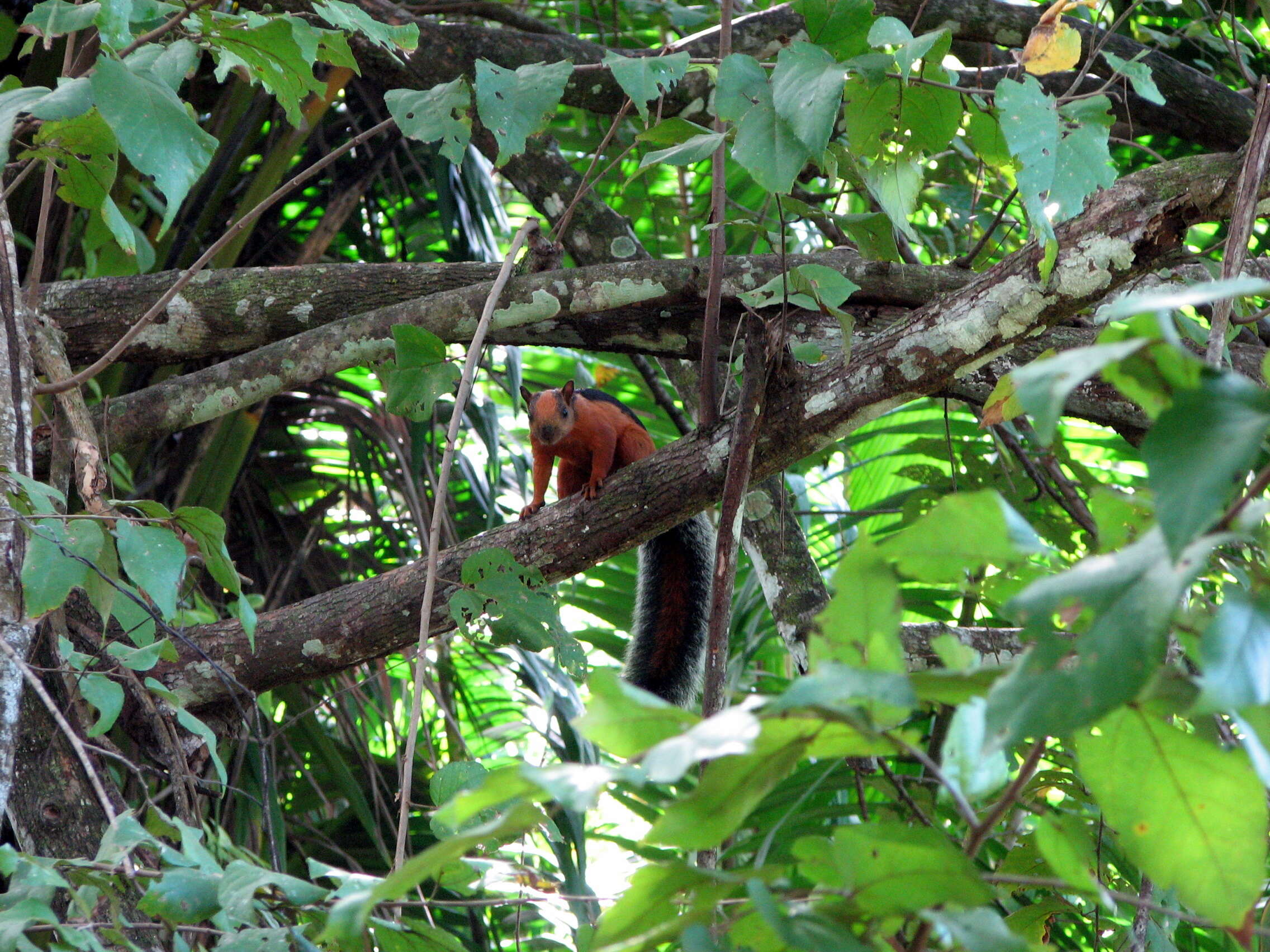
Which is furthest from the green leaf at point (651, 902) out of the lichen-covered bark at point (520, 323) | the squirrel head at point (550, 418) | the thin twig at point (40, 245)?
the squirrel head at point (550, 418)

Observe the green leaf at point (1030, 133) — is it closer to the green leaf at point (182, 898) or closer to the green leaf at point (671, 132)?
the green leaf at point (671, 132)

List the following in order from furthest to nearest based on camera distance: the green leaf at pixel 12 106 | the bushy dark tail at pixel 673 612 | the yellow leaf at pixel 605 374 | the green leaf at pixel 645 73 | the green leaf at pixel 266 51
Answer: the yellow leaf at pixel 605 374
the bushy dark tail at pixel 673 612
the green leaf at pixel 645 73
the green leaf at pixel 266 51
the green leaf at pixel 12 106

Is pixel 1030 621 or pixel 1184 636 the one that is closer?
pixel 1030 621

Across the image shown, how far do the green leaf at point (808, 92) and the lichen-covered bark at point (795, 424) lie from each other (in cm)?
68

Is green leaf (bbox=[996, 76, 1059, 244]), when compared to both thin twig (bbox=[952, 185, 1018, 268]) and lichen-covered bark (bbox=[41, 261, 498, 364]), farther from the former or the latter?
lichen-covered bark (bbox=[41, 261, 498, 364])

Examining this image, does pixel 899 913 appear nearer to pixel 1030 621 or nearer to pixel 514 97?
pixel 1030 621

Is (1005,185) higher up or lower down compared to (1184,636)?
lower down

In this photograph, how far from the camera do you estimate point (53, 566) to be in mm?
1254

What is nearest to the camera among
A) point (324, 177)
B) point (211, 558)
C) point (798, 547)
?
point (211, 558)

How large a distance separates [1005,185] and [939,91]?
7.93 ft

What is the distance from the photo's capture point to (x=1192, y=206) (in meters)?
1.84

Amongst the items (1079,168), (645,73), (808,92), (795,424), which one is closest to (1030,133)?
(1079,168)

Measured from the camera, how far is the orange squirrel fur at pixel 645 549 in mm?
3072

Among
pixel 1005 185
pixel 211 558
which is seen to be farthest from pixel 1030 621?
pixel 1005 185
